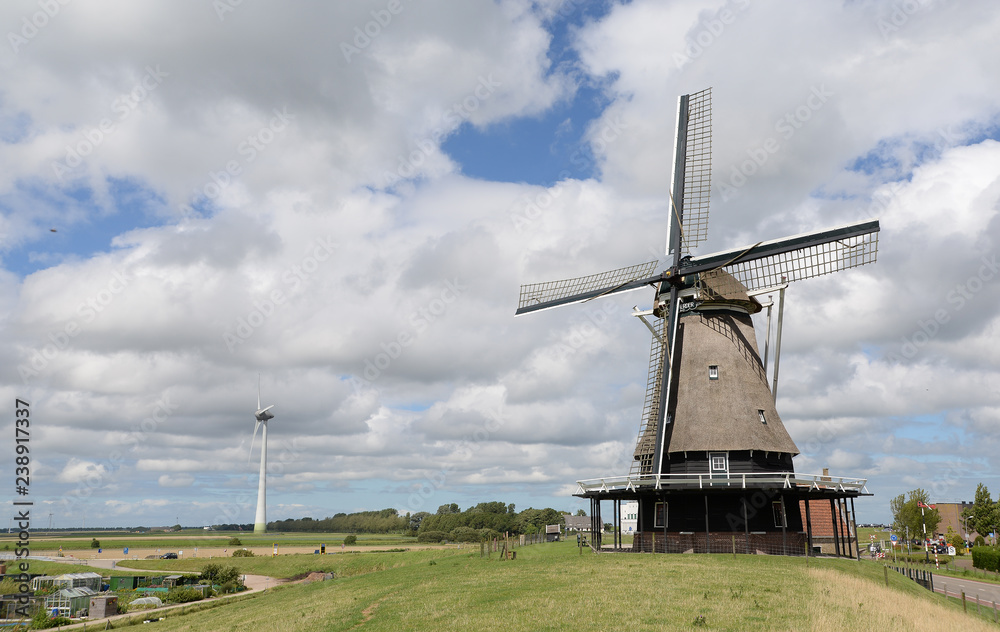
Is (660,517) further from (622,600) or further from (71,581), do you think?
(71,581)

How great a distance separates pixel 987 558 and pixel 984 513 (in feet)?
66.5

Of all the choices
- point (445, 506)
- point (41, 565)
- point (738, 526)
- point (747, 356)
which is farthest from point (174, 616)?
point (445, 506)

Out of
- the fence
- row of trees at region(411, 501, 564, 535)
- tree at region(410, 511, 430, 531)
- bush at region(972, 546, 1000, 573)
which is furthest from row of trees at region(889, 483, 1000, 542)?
tree at region(410, 511, 430, 531)

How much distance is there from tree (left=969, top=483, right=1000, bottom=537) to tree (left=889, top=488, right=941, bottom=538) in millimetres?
4867

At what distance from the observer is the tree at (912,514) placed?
6850 cm

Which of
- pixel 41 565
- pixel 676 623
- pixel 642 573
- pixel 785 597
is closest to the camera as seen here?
pixel 676 623

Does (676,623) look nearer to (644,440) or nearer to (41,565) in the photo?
(644,440)

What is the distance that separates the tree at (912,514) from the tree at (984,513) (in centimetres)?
487

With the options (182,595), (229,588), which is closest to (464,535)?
(229,588)

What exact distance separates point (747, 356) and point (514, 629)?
74.0 ft

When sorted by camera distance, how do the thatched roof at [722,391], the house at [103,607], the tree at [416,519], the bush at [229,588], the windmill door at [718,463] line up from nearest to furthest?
1. the windmill door at [718,463]
2. the thatched roof at [722,391]
3. the house at [103,607]
4. the bush at [229,588]
5. the tree at [416,519]

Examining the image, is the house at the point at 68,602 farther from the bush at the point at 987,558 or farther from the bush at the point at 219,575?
the bush at the point at 987,558

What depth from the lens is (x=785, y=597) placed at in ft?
61.1

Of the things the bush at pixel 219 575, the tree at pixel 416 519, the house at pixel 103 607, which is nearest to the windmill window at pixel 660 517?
the house at pixel 103 607
